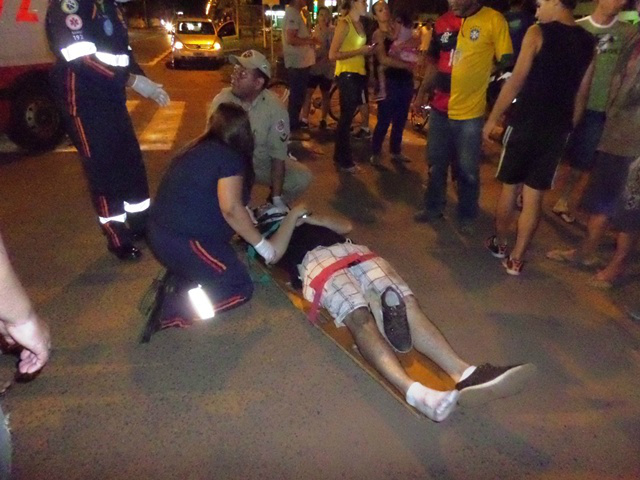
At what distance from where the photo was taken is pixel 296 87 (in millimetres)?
7520

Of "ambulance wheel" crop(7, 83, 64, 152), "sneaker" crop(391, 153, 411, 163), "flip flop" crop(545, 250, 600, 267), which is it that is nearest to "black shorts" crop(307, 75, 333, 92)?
"sneaker" crop(391, 153, 411, 163)

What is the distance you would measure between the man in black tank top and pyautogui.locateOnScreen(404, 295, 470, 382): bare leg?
151 centimetres

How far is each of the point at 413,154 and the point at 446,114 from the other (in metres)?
2.85

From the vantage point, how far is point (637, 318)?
357 cm

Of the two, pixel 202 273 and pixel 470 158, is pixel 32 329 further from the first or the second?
pixel 470 158

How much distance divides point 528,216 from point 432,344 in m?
1.65

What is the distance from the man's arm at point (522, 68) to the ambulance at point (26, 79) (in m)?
5.63

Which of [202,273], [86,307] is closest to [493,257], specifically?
[202,273]

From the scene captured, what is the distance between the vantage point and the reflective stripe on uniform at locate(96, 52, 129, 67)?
12.6 ft

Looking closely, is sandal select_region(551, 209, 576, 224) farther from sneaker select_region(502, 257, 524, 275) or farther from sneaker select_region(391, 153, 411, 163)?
sneaker select_region(391, 153, 411, 163)

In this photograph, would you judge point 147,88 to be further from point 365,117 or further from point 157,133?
point 365,117

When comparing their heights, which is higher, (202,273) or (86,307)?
(202,273)

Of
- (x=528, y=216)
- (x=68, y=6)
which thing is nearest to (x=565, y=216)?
(x=528, y=216)

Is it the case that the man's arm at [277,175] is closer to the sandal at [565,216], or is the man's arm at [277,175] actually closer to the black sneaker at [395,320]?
the black sneaker at [395,320]
